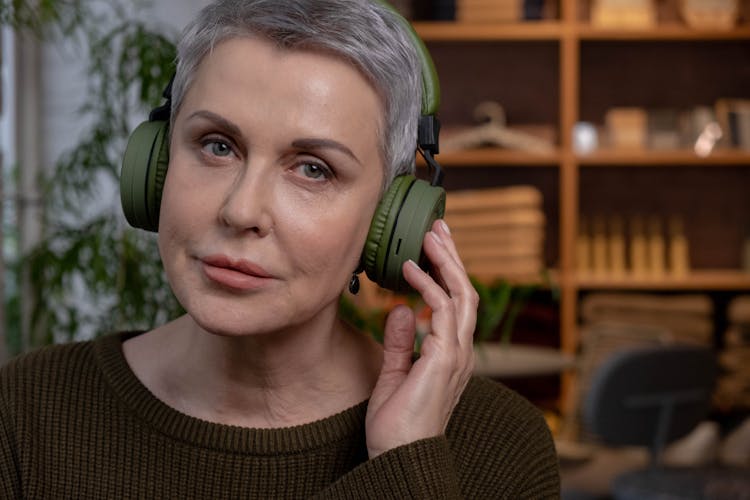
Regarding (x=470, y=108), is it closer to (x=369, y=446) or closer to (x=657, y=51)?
(x=657, y=51)

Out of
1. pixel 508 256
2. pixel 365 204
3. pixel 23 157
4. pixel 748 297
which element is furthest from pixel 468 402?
pixel 748 297

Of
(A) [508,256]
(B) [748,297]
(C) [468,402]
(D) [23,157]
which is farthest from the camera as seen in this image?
(B) [748,297]

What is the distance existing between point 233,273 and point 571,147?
408cm

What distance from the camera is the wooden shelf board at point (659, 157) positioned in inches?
203

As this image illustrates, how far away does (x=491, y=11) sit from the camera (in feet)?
16.9

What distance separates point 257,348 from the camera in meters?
1.38

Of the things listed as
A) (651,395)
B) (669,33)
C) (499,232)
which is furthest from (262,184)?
(669,33)

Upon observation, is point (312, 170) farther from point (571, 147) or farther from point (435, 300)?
point (571, 147)

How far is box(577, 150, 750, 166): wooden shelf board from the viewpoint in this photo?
203 inches

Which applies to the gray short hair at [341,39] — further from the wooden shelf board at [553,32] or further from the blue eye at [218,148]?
the wooden shelf board at [553,32]

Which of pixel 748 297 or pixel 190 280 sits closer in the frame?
pixel 190 280

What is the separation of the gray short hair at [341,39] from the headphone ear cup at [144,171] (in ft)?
0.12

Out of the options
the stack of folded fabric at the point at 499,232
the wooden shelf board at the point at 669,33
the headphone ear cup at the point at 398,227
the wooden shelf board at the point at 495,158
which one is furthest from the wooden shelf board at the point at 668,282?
the headphone ear cup at the point at 398,227

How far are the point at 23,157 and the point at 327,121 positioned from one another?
112 inches
